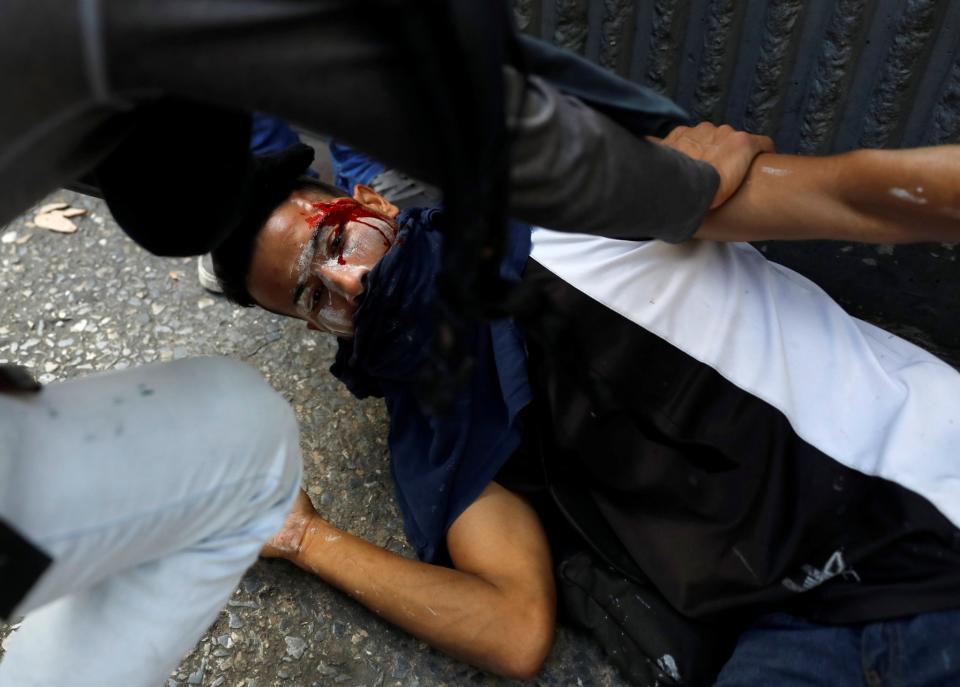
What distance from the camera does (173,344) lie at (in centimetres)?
263

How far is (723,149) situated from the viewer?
1.69 m

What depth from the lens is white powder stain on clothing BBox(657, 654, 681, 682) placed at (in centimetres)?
178

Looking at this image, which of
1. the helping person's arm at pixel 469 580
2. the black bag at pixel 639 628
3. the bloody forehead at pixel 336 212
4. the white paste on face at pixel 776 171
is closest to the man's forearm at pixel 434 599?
the helping person's arm at pixel 469 580

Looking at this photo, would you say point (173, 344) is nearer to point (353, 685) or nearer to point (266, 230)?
point (266, 230)

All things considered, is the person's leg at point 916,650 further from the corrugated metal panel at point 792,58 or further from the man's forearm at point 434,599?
the corrugated metal panel at point 792,58

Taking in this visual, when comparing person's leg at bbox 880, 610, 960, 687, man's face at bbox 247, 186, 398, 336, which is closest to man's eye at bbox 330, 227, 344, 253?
man's face at bbox 247, 186, 398, 336

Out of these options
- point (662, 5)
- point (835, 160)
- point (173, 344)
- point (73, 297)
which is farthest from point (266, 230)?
point (835, 160)

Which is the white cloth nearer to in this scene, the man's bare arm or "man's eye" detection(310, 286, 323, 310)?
the man's bare arm

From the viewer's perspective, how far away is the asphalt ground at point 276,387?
1917mm

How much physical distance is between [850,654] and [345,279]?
139cm

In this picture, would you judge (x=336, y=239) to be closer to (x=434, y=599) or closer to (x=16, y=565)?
(x=434, y=599)

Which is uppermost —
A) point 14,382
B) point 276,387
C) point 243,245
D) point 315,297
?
point 14,382

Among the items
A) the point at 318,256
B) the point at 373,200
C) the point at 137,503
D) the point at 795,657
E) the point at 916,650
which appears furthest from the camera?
the point at 373,200

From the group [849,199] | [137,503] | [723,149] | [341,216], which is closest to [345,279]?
[341,216]
